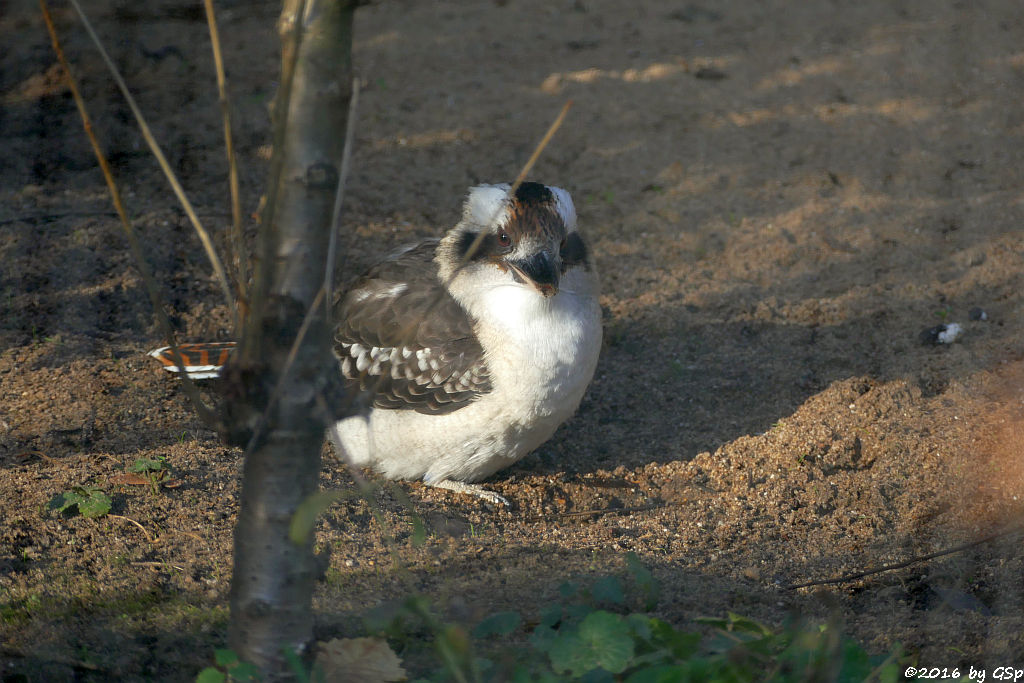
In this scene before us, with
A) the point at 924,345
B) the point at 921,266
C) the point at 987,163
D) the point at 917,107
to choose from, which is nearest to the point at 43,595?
the point at 924,345

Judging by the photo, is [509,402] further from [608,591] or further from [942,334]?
[942,334]

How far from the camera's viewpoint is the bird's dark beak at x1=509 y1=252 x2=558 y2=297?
3.68 metres

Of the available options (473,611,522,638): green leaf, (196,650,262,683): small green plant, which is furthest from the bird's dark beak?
(196,650,262,683): small green plant

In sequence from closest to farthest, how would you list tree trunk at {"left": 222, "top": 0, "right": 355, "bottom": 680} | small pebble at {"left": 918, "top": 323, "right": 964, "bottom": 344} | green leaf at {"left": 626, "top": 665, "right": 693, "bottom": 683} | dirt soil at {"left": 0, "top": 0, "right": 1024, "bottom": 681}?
1. tree trunk at {"left": 222, "top": 0, "right": 355, "bottom": 680}
2. green leaf at {"left": 626, "top": 665, "right": 693, "bottom": 683}
3. dirt soil at {"left": 0, "top": 0, "right": 1024, "bottom": 681}
4. small pebble at {"left": 918, "top": 323, "right": 964, "bottom": 344}

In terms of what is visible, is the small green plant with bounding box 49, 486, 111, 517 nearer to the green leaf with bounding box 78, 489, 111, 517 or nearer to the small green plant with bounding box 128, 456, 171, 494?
the green leaf with bounding box 78, 489, 111, 517

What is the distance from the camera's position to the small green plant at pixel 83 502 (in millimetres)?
3361

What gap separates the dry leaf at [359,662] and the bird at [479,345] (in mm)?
1198

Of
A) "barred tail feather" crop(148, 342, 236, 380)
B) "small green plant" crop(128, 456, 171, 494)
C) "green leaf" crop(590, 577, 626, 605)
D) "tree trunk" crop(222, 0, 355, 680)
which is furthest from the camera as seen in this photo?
"barred tail feather" crop(148, 342, 236, 380)

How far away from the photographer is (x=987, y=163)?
6609mm

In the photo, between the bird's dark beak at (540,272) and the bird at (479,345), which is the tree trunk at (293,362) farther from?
the bird's dark beak at (540,272)

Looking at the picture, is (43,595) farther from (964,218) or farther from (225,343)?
(964,218)

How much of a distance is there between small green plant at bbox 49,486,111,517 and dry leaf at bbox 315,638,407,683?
122 centimetres

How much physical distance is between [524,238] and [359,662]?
1.80 meters

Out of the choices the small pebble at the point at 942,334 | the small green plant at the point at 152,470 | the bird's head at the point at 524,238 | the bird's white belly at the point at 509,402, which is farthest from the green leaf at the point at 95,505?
the small pebble at the point at 942,334
